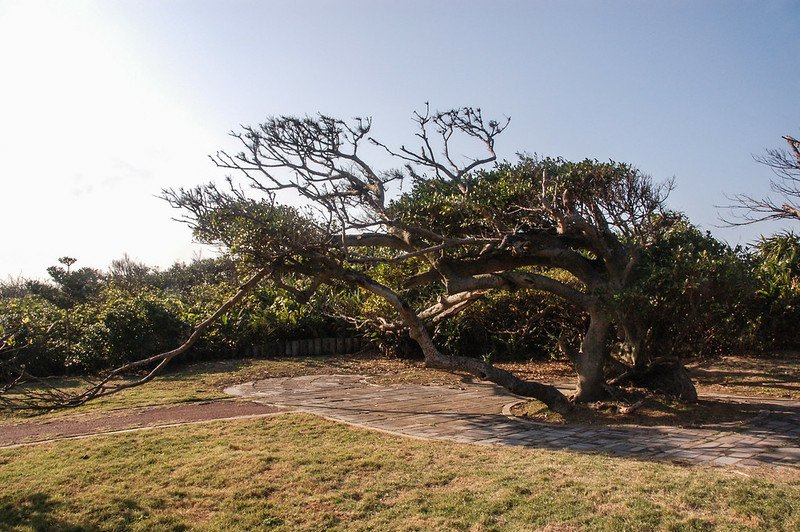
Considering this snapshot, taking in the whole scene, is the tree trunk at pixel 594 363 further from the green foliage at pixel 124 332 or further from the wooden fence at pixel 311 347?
the green foliage at pixel 124 332

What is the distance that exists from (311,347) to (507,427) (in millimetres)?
10296

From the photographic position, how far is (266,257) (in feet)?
29.8

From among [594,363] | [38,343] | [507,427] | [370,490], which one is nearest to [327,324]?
[38,343]

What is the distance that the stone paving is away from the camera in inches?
259

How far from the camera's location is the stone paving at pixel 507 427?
6.57m

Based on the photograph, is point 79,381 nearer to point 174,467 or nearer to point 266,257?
point 266,257

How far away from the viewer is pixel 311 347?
58.1 feet

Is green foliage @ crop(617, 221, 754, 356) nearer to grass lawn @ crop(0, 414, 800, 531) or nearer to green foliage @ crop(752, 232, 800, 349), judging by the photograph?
grass lawn @ crop(0, 414, 800, 531)

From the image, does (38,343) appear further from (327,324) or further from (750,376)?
(750,376)

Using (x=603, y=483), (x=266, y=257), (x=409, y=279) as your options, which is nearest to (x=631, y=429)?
(x=603, y=483)

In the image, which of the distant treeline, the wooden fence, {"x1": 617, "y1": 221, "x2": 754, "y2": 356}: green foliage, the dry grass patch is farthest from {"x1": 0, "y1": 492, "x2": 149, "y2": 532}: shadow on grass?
the wooden fence

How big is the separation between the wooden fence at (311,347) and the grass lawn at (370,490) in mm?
9967

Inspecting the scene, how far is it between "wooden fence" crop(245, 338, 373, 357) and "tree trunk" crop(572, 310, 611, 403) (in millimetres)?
9352

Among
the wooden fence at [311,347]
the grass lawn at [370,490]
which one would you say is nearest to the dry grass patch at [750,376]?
the grass lawn at [370,490]
